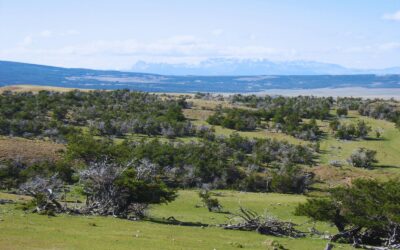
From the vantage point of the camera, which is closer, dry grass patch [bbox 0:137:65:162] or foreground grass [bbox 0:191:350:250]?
foreground grass [bbox 0:191:350:250]

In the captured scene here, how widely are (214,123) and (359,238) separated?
243 ft

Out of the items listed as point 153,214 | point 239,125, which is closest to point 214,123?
point 239,125

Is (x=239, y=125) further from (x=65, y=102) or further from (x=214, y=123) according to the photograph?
(x=65, y=102)

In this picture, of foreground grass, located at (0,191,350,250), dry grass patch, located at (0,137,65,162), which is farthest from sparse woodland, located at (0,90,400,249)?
foreground grass, located at (0,191,350,250)

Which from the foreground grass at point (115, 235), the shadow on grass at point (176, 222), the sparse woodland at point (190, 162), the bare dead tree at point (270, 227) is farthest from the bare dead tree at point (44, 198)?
the bare dead tree at point (270, 227)

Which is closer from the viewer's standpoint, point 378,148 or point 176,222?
point 176,222

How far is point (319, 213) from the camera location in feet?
113

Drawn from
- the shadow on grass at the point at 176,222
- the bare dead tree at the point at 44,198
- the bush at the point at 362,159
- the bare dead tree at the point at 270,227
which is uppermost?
the bare dead tree at the point at 44,198

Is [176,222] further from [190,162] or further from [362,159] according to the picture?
[362,159]

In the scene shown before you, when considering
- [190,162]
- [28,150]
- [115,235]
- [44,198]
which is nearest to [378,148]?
[190,162]

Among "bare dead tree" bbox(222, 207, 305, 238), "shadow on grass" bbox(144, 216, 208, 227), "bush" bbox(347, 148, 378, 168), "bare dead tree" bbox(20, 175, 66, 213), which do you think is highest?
"bare dead tree" bbox(20, 175, 66, 213)

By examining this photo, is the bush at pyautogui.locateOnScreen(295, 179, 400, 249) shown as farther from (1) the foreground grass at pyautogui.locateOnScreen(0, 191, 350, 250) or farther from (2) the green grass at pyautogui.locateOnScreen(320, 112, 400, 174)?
(2) the green grass at pyautogui.locateOnScreen(320, 112, 400, 174)

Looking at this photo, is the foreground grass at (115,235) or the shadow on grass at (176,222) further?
the shadow on grass at (176,222)

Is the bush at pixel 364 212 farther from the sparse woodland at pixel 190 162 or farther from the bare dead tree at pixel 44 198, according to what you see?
the bare dead tree at pixel 44 198
